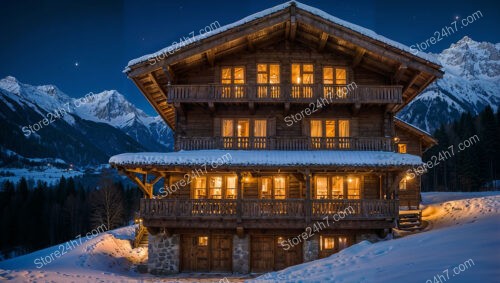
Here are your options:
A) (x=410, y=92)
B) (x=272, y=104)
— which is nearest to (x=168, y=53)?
(x=272, y=104)

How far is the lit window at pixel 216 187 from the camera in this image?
21.1m

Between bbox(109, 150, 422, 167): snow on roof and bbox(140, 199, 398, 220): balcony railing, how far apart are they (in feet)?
6.80

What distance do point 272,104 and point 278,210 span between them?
6.40 metres

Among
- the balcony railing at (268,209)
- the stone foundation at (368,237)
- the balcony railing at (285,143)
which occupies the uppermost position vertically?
the balcony railing at (285,143)

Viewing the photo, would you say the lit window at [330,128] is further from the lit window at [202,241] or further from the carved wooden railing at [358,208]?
the lit window at [202,241]

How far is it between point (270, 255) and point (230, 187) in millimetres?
4464

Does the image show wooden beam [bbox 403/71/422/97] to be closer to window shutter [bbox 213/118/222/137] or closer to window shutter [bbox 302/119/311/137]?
window shutter [bbox 302/119/311/137]

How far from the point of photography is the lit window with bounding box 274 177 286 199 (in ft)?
69.7

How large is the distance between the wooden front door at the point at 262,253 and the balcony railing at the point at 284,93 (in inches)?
314

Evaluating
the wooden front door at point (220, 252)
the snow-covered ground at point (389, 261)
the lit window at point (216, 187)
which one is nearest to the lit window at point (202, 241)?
the wooden front door at point (220, 252)

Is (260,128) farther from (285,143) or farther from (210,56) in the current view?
(210,56)

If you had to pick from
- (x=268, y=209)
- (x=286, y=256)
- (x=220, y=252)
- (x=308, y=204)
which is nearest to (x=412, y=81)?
(x=308, y=204)

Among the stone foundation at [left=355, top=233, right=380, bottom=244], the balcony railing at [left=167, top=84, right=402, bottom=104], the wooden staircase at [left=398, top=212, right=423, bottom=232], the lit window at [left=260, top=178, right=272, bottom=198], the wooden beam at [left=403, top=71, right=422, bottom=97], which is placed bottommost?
the stone foundation at [left=355, top=233, right=380, bottom=244]

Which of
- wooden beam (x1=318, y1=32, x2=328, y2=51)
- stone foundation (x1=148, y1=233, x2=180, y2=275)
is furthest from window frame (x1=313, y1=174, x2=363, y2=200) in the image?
stone foundation (x1=148, y1=233, x2=180, y2=275)
